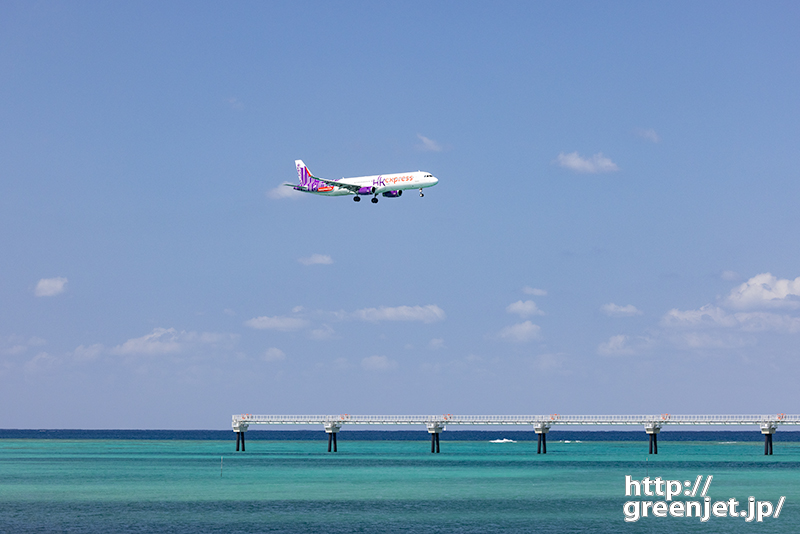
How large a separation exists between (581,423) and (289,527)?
7382 cm

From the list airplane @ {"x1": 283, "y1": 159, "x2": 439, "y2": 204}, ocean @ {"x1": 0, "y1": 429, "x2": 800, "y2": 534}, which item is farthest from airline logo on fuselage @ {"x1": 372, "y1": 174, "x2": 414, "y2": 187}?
ocean @ {"x1": 0, "y1": 429, "x2": 800, "y2": 534}

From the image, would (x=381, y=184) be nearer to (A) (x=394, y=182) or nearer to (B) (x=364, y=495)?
(A) (x=394, y=182)

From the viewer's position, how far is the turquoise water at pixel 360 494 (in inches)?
2571

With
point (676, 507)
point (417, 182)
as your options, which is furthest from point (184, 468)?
point (676, 507)

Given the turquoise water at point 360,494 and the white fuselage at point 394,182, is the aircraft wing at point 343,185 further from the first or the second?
the turquoise water at point 360,494

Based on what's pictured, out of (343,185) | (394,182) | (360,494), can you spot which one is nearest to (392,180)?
(394,182)

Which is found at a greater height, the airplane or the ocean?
the airplane

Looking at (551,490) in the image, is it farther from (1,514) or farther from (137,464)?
(137,464)

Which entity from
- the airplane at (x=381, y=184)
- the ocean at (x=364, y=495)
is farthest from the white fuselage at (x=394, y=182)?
the ocean at (x=364, y=495)

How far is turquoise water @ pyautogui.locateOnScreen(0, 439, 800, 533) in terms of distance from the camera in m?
65.3

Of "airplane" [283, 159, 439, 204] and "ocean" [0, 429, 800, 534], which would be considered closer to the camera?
"ocean" [0, 429, 800, 534]

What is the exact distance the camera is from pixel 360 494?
84.4 metres

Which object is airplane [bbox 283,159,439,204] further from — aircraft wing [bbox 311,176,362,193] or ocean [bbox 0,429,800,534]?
ocean [bbox 0,429,800,534]

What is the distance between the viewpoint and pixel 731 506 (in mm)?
75750
